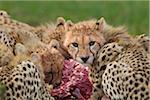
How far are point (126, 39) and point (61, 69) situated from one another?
0.74 metres

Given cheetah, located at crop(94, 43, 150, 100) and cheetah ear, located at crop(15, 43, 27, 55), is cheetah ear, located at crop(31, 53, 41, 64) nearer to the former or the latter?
cheetah ear, located at crop(15, 43, 27, 55)

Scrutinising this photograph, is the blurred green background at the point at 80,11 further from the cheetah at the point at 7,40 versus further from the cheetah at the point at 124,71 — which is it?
the cheetah at the point at 124,71

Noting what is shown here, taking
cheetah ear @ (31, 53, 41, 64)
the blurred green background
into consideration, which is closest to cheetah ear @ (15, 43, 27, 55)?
cheetah ear @ (31, 53, 41, 64)

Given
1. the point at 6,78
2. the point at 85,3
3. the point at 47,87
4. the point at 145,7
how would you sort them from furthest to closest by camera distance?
the point at 85,3
the point at 145,7
the point at 47,87
the point at 6,78

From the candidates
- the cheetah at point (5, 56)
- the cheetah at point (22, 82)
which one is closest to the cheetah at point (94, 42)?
the cheetah at point (22, 82)

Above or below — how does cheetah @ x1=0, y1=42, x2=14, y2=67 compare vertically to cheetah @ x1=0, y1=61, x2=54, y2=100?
above

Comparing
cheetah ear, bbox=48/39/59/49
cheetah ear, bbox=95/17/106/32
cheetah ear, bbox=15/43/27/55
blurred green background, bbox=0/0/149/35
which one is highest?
blurred green background, bbox=0/0/149/35

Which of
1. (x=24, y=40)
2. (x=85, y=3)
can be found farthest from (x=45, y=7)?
(x=24, y=40)

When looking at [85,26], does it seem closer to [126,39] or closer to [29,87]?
[126,39]

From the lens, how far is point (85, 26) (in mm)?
10625

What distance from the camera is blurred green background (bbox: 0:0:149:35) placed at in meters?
Result: 22.0

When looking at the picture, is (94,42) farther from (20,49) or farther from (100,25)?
(20,49)

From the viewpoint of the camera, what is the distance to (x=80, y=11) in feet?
78.9

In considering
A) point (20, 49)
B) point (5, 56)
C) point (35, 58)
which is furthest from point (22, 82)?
point (20, 49)
